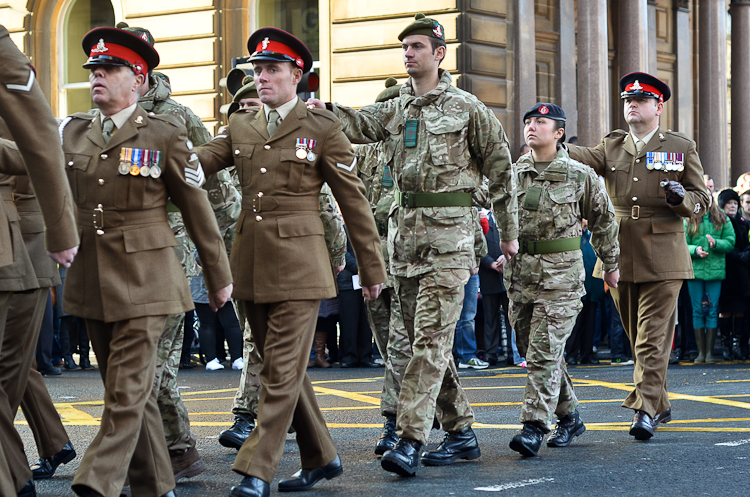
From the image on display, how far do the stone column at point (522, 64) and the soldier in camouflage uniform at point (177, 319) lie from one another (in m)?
10.4

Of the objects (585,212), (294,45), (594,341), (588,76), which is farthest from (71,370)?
(588,76)

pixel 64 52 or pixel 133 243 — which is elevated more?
pixel 64 52

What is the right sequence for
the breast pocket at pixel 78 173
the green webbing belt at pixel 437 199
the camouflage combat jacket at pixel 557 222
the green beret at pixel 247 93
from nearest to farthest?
1. the breast pocket at pixel 78 173
2. the green webbing belt at pixel 437 199
3. the camouflage combat jacket at pixel 557 222
4. the green beret at pixel 247 93

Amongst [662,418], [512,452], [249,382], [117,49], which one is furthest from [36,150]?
[662,418]

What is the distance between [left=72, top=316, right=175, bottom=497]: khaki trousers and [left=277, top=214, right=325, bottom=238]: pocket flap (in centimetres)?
75

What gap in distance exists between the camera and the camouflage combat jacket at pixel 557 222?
276 inches

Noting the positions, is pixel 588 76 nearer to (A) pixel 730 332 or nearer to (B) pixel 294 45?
(A) pixel 730 332

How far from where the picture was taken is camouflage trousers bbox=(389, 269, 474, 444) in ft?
19.5

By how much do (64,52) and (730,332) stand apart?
1243cm

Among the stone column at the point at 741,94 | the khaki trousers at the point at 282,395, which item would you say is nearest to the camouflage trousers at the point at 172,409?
the khaki trousers at the point at 282,395

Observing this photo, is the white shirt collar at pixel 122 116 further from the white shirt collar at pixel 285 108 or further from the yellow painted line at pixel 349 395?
the yellow painted line at pixel 349 395

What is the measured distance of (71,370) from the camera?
42.5ft

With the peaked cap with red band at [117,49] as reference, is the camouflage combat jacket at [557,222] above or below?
below

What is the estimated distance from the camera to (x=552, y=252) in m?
7.05
